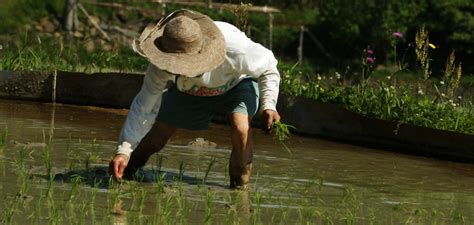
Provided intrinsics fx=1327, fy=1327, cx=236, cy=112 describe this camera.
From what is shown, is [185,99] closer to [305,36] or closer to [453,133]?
[453,133]

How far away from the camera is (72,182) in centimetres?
750

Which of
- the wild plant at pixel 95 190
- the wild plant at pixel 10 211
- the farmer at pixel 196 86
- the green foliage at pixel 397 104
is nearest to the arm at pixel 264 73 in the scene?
the farmer at pixel 196 86

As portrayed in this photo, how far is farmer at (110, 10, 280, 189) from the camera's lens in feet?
23.7

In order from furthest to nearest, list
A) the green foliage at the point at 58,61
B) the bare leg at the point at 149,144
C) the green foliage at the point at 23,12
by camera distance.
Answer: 1. the green foliage at the point at 23,12
2. the green foliage at the point at 58,61
3. the bare leg at the point at 149,144

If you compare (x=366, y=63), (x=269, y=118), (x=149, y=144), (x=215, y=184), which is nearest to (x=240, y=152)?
(x=215, y=184)

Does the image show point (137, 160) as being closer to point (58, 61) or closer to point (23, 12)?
point (58, 61)

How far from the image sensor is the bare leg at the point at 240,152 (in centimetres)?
776

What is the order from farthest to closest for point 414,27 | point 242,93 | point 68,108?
point 414,27
point 68,108
point 242,93

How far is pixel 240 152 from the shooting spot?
7.83m

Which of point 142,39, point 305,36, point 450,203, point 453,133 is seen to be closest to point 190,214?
point 142,39

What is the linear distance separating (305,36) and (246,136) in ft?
64.6

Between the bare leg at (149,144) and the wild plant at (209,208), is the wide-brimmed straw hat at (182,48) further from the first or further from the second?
the bare leg at (149,144)

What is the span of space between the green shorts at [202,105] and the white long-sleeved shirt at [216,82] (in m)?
0.07

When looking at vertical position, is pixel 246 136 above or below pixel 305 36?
above
